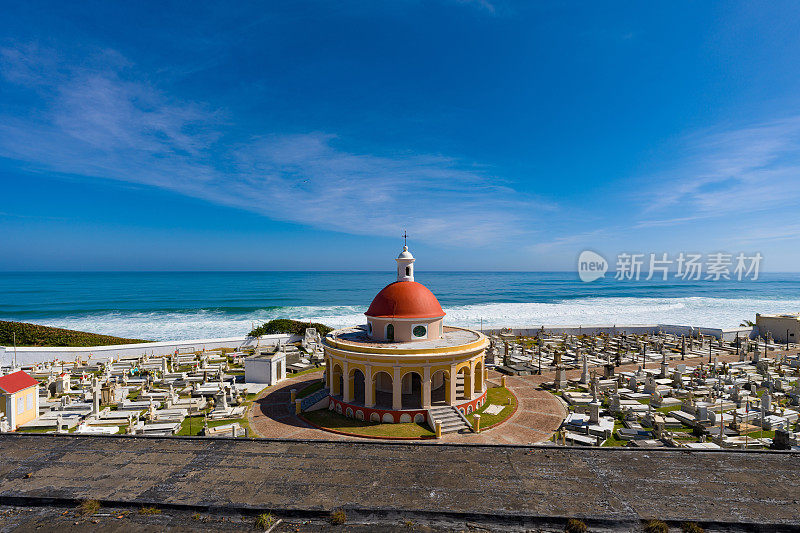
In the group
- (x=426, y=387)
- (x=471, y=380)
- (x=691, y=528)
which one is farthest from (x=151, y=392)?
(x=691, y=528)

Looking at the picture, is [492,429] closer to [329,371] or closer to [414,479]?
[329,371]

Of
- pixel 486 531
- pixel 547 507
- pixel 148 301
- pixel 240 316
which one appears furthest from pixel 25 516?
pixel 148 301

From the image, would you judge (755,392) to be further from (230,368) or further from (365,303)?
(365,303)

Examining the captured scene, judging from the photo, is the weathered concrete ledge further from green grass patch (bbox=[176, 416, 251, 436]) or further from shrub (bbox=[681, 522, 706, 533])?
green grass patch (bbox=[176, 416, 251, 436])

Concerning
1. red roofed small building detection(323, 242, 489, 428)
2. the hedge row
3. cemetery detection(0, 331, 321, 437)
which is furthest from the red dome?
the hedge row

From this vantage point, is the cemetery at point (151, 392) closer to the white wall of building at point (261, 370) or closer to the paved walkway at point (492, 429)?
the white wall of building at point (261, 370)
